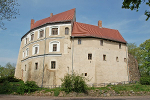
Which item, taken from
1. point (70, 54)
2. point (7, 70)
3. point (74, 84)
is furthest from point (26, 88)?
point (7, 70)

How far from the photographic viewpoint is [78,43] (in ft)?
79.0

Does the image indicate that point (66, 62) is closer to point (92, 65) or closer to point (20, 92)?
point (92, 65)

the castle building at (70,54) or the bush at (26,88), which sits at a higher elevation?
the castle building at (70,54)

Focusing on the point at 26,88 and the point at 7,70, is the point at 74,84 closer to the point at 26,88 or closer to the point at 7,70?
the point at 26,88

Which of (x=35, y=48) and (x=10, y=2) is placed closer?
(x=10, y=2)

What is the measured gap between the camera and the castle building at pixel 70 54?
22781mm

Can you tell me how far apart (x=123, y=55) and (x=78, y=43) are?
10398 millimetres

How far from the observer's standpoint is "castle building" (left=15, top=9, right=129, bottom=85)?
74.7 feet

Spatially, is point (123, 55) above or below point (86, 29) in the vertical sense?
below

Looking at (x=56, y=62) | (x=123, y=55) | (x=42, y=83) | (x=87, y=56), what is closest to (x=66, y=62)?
(x=56, y=62)

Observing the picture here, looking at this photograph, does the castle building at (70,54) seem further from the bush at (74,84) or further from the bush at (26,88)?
the bush at (74,84)

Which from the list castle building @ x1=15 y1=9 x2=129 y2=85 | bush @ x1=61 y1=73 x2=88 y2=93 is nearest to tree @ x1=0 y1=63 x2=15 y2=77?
castle building @ x1=15 y1=9 x2=129 y2=85

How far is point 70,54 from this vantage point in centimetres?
2333

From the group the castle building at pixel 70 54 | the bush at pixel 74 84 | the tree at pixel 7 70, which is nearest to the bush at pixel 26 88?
the castle building at pixel 70 54
